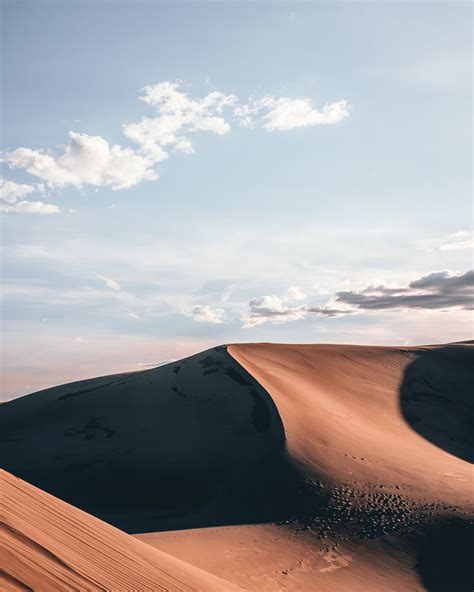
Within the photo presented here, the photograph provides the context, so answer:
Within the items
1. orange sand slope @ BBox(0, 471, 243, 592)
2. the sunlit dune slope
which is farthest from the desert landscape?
the sunlit dune slope

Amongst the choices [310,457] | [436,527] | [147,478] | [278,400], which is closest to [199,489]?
[147,478]

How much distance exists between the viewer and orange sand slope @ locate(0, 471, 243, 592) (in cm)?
607

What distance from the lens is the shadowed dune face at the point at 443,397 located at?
31.0 m

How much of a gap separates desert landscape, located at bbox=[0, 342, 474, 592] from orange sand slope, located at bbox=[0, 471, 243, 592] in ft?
0.10

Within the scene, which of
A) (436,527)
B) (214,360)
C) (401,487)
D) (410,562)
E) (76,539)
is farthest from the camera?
(214,360)

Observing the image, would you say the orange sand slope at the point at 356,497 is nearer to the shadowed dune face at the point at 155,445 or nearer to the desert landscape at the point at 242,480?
the desert landscape at the point at 242,480

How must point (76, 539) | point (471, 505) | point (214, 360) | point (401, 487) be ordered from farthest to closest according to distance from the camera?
point (214, 360) → point (401, 487) → point (471, 505) → point (76, 539)

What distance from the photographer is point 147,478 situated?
22.3m

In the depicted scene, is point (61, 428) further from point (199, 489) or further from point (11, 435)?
point (199, 489)

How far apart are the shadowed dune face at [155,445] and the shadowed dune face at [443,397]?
1173 centimetres

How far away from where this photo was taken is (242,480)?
813 inches

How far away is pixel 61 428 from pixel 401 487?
1779 cm

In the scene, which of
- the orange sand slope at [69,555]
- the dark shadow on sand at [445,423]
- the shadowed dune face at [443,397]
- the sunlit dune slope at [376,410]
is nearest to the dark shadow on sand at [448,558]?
the dark shadow on sand at [445,423]

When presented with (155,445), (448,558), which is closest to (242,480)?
(155,445)
